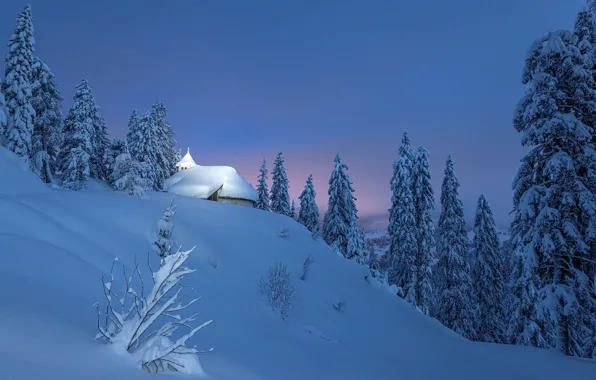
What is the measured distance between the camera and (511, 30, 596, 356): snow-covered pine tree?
11273mm

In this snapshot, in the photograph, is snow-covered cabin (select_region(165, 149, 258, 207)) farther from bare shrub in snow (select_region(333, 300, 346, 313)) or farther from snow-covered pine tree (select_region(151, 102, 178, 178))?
bare shrub in snow (select_region(333, 300, 346, 313))

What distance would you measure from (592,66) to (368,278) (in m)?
17.2

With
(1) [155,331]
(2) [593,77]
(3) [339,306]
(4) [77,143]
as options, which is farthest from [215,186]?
(1) [155,331]

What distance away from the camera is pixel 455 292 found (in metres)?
29.1

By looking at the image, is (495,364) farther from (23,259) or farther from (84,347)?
(23,259)

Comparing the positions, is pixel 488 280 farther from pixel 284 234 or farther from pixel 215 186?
pixel 215 186

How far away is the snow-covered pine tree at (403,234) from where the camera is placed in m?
30.3

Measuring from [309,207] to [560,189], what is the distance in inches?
1421

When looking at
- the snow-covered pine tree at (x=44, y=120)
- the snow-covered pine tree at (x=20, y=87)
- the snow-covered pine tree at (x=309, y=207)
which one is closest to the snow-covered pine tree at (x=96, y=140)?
the snow-covered pine tree at (x=44, y=120)

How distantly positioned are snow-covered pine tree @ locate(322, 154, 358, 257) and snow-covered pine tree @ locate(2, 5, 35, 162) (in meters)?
28.0

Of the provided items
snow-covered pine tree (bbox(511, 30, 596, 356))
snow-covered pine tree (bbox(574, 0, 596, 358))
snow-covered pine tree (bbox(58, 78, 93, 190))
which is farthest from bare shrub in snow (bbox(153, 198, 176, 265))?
snow-covered pine tree (bbox(58, 78, 93, 190))

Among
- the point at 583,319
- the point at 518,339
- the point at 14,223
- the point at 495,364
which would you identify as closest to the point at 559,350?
the point at 583,319

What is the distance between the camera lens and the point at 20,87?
95.8ft

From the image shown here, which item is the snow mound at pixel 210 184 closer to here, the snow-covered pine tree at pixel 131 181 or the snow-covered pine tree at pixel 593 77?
the snow-covered pine tree at pixel 131 181
